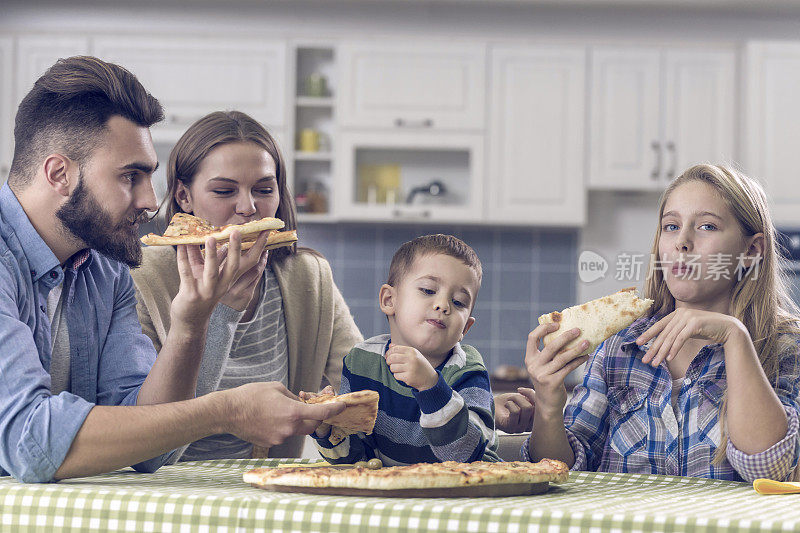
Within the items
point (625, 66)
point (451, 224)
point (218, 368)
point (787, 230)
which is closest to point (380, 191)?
point (451, 224)

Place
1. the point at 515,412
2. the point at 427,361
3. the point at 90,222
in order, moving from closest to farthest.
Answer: the point at 427,361 < the point at 90,222 < the point at 515,412

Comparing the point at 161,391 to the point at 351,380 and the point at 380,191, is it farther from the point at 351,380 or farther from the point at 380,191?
the point at 380,191

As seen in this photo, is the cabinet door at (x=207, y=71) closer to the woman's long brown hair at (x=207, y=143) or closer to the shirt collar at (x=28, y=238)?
the woman's long brown hair at (x=207, y=143)

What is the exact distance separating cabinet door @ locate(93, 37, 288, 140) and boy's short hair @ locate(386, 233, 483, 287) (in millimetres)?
2643

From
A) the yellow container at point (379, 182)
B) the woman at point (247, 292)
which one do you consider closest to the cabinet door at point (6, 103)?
the yellow container at point (379, 182)

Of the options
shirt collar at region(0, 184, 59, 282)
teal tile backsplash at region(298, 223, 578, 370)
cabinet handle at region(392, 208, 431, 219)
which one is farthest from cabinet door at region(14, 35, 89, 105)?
shirt collar at region(0, 184, 59, 282)

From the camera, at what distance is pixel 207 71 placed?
4047 millimetres

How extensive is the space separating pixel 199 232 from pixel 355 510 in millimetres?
746

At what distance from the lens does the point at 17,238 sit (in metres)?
1.34

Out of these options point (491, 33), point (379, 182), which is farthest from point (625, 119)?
point (379, 182)

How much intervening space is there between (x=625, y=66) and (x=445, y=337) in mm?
3038

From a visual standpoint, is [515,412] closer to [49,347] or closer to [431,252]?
[431,252]

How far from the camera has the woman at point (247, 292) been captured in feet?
5.72

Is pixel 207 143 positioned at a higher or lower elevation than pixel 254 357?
higher
